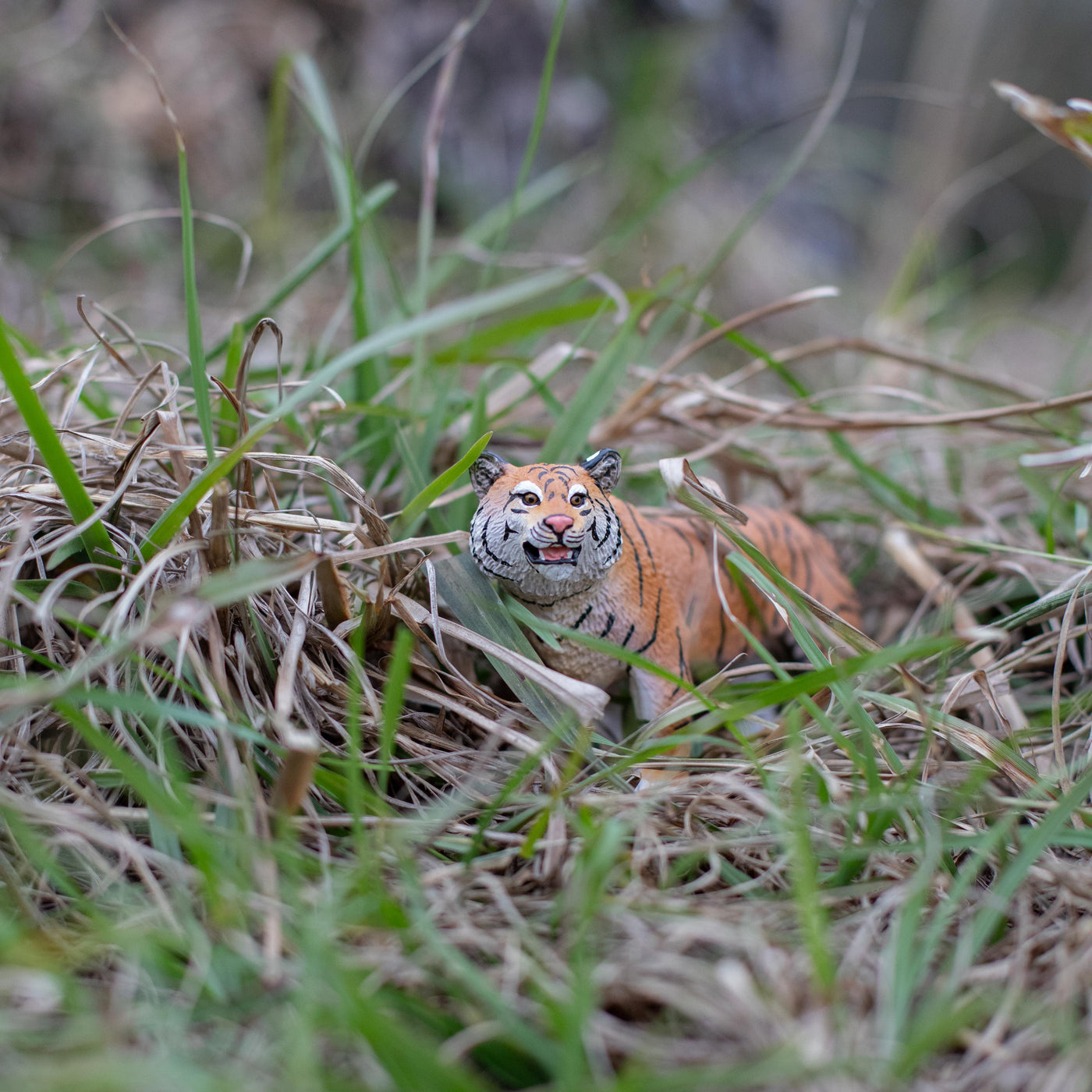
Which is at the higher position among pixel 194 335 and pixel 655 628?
pixel 194 335

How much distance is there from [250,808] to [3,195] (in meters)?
5.14

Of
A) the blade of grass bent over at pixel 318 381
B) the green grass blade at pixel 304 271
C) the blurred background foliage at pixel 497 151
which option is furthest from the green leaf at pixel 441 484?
the blurred background foliage at pixel 497 151

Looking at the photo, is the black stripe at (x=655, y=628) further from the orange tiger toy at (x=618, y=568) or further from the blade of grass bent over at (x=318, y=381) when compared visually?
the blade of grass bent over at (x=318, y=381)

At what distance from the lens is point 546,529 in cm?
176

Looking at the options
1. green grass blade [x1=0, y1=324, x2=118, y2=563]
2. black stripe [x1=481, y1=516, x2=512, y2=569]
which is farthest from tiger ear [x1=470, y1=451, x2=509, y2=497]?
green grass blade [x1=0, y1=324, x2=118, y2=563]

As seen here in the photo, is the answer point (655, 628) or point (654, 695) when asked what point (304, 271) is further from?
point (654, 695)

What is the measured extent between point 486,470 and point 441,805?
0.73 metres

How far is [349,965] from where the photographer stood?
4.04ft

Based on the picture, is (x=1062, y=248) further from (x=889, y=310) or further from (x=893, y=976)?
(x=893, y=976)

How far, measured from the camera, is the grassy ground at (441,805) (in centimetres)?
116

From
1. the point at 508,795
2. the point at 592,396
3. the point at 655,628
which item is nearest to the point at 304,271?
the point at 592,396

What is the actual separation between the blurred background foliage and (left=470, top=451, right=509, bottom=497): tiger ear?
1.79m

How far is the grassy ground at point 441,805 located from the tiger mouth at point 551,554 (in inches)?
6.4

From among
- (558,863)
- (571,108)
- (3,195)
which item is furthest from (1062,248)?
(558,863)
